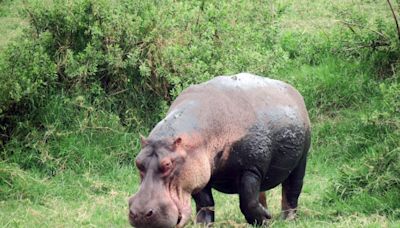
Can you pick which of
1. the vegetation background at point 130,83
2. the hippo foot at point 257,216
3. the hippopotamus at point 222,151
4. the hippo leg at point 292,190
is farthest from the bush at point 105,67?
the hippo foot at point 257,216

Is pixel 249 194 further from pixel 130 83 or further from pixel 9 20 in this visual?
pixel 9 20

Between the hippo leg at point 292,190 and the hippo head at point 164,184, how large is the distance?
59.5 inches

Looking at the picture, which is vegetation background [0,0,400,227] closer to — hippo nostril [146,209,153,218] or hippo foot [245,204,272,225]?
hippo foot [245,204,272,225]

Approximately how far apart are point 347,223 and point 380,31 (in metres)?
4.78

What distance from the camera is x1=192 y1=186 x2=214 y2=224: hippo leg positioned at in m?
6.74

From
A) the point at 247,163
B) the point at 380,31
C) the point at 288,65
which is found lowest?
the point at 288,65

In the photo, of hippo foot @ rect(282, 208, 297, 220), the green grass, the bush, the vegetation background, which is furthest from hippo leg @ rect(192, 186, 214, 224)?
the green grass

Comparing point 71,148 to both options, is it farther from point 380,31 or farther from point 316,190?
point 380,31

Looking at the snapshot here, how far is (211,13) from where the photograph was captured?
10164 millimetres

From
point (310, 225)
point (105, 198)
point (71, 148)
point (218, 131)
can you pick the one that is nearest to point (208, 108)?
point (218, 131)

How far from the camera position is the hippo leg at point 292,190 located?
291 inches

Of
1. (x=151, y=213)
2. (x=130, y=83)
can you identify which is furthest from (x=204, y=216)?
(x=130, y=83)

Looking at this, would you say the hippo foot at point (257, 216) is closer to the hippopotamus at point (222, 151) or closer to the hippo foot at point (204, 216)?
the hippopotamus at point (222, 151)

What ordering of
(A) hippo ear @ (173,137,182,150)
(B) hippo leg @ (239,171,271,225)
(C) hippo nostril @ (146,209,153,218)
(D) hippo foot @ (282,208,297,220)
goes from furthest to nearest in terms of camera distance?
1. (D) hippo foot @ (282,208,297,220)
2. (B) hippo leg @ (239,171,271,225)
3. (A) hippo ear @ (173,137,182,150)
4. (C) hippo nostril @ (146,209,153,218)
